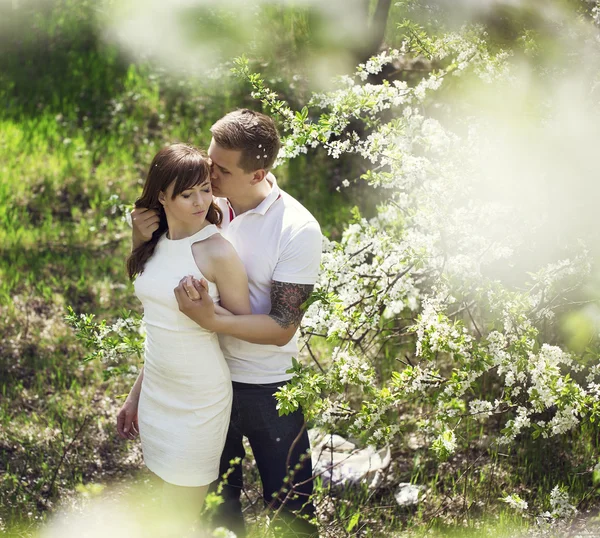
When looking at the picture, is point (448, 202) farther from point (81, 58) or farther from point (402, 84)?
point (81, 58)

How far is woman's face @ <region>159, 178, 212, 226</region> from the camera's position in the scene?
245 cm

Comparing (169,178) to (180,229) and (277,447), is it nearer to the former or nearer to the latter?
Result: (180,229)

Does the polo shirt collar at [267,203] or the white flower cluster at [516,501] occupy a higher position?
the polo shirt collar at [267,203]

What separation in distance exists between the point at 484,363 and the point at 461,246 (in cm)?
61

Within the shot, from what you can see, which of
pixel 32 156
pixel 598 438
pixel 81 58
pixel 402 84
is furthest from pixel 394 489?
pixel 81 58

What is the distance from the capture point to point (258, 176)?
8.34ft

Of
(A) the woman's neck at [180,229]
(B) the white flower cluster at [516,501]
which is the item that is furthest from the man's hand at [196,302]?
(B) the white flower cluster at [516,501]

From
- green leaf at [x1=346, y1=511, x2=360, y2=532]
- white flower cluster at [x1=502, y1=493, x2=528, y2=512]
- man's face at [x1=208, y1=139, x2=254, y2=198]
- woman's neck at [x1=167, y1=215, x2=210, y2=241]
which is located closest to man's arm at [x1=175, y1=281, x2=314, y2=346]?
woman's neck at [x1=167, y1=215, x2=210, y2=241]

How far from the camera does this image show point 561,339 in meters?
3.80

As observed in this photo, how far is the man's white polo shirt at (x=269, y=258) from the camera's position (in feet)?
8.18

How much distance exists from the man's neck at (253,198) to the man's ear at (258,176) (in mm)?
19

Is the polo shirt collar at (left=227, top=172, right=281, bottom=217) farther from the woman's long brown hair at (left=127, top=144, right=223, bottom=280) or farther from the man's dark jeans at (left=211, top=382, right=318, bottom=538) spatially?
the man's dark jeans at (left=211, top=382, right=318, bottom=538)

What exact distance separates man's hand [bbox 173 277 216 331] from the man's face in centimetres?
36

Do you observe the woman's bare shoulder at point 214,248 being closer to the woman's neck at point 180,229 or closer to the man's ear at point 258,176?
the woman's neck at point 180,229
